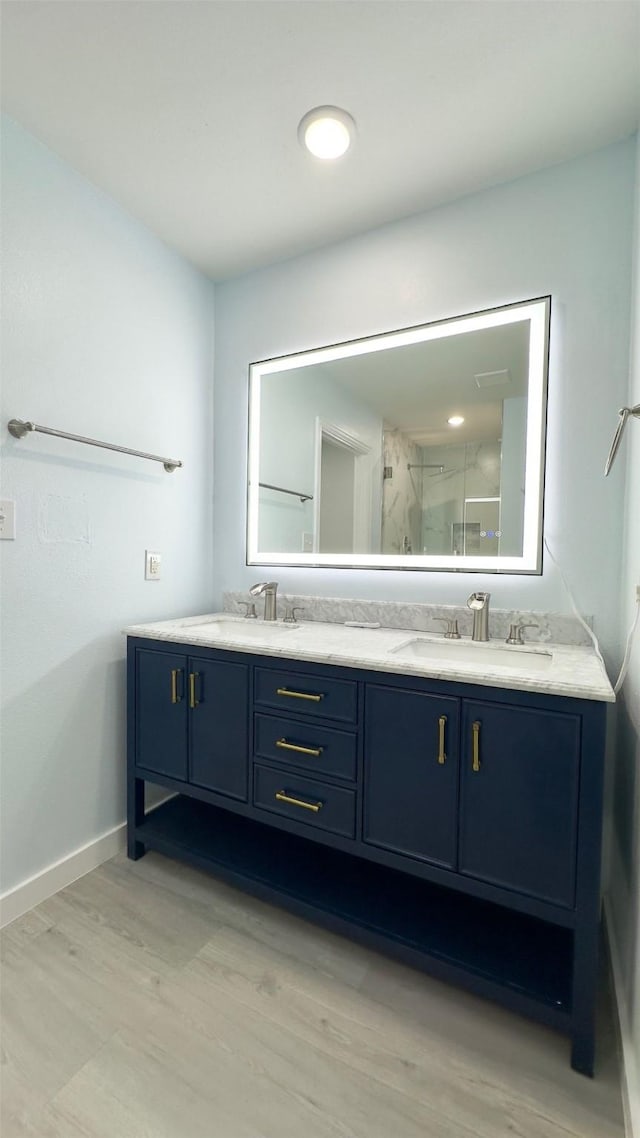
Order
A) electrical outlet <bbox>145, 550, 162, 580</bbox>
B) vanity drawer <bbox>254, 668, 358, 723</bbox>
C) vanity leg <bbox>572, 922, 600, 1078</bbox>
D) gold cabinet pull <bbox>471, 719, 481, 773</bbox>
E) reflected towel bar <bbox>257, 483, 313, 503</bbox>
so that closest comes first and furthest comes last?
vanity leg <bbox>572, 922, 600, 1078</bbox>
gold cabinet pull <bbox>471, 719, 481, 773</bbox>
vanity drawer <bbox>254, 668, 358, 723</bbox>
electrical outlet <bbox>145, 550, 162, 580</bbox>
reflected towel bar <bbox>257, 483, 313, 503</bbox>

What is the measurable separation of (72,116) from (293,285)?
0.87 metres

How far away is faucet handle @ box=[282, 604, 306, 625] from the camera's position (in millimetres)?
1942

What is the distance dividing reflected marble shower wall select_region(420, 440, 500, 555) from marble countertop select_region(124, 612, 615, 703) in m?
0.35

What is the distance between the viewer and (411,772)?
1203mm

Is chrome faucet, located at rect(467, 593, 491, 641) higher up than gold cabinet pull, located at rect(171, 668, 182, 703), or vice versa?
chrome faucet, located at rect(467, 593, 491, 641)

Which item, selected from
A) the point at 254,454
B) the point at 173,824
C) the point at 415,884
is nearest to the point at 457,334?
the point at 254,454

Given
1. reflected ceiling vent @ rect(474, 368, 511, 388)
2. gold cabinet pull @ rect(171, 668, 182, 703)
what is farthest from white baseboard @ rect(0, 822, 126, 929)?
reflected ceiling vent @ rect(474, 368, 511, 388)

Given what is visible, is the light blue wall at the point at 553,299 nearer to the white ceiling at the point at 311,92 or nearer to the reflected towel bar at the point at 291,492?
the white ceiling at the point at 311,92

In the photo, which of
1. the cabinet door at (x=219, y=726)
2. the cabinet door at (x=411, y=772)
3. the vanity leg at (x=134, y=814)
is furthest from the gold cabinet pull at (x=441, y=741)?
the vanity leg at (x=134, y=814)

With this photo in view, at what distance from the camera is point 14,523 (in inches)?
55.9

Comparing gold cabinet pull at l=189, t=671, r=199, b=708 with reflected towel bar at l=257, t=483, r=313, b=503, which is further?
reflected towel bar at l=257, t=483, r=313, b=503

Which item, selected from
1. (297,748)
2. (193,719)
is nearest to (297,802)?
(297,748)

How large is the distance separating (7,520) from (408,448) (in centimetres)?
135

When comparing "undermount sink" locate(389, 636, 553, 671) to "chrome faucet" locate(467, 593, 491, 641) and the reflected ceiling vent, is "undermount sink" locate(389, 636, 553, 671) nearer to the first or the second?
"chrome faucet" locate(467, 593, 491, 641)
